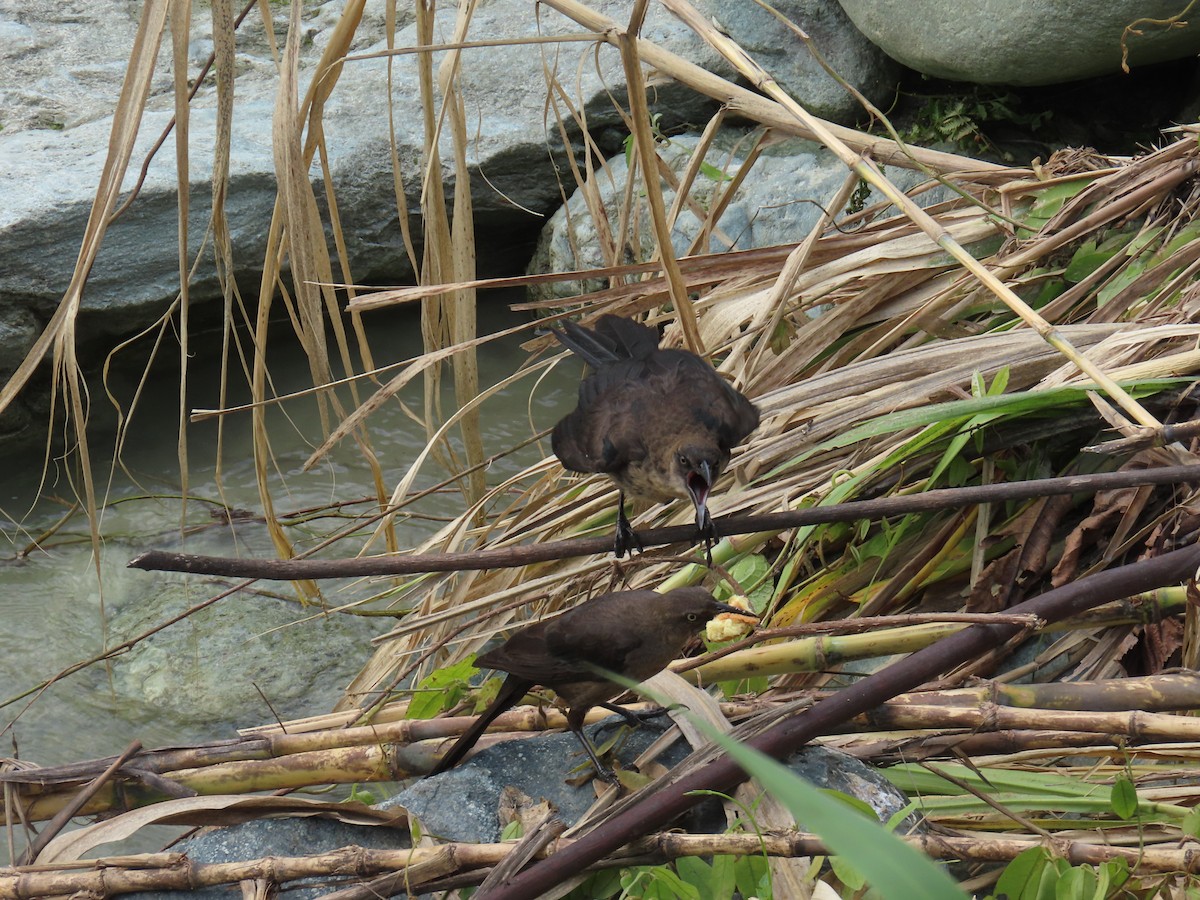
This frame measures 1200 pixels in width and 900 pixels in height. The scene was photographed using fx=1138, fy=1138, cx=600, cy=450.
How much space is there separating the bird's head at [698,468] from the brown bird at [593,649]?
0.21 metres

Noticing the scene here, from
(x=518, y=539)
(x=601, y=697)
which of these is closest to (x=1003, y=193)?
(x=518, y=539)

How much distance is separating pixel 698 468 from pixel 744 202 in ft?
14.3

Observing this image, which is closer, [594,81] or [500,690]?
[500,690]

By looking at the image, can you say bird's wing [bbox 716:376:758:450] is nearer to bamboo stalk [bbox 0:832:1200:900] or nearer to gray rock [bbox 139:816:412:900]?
bamboo stalk [bbox 0:832:1200:900]

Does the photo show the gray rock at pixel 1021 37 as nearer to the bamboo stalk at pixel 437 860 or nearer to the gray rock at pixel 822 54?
the gray rock at pixel 822 54

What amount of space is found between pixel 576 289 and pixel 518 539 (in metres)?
3.59

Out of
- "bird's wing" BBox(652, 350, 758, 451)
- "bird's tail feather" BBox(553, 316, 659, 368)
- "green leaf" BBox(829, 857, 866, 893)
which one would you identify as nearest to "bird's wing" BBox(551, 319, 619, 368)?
"bird's tail feather" BBox(553, 316, 659, 368)

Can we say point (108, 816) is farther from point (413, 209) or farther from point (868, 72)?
point (868, 72)

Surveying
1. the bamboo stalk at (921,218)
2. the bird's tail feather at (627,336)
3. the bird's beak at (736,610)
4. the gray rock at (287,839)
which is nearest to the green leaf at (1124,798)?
the bamboo stalk at (921,218)

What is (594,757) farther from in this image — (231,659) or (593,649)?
(231,659)

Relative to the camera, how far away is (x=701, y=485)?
243cm

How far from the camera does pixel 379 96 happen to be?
276 inches

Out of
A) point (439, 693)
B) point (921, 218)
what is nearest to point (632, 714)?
point (439, 693)

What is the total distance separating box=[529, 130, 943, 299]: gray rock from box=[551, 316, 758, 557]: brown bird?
3242 mm
